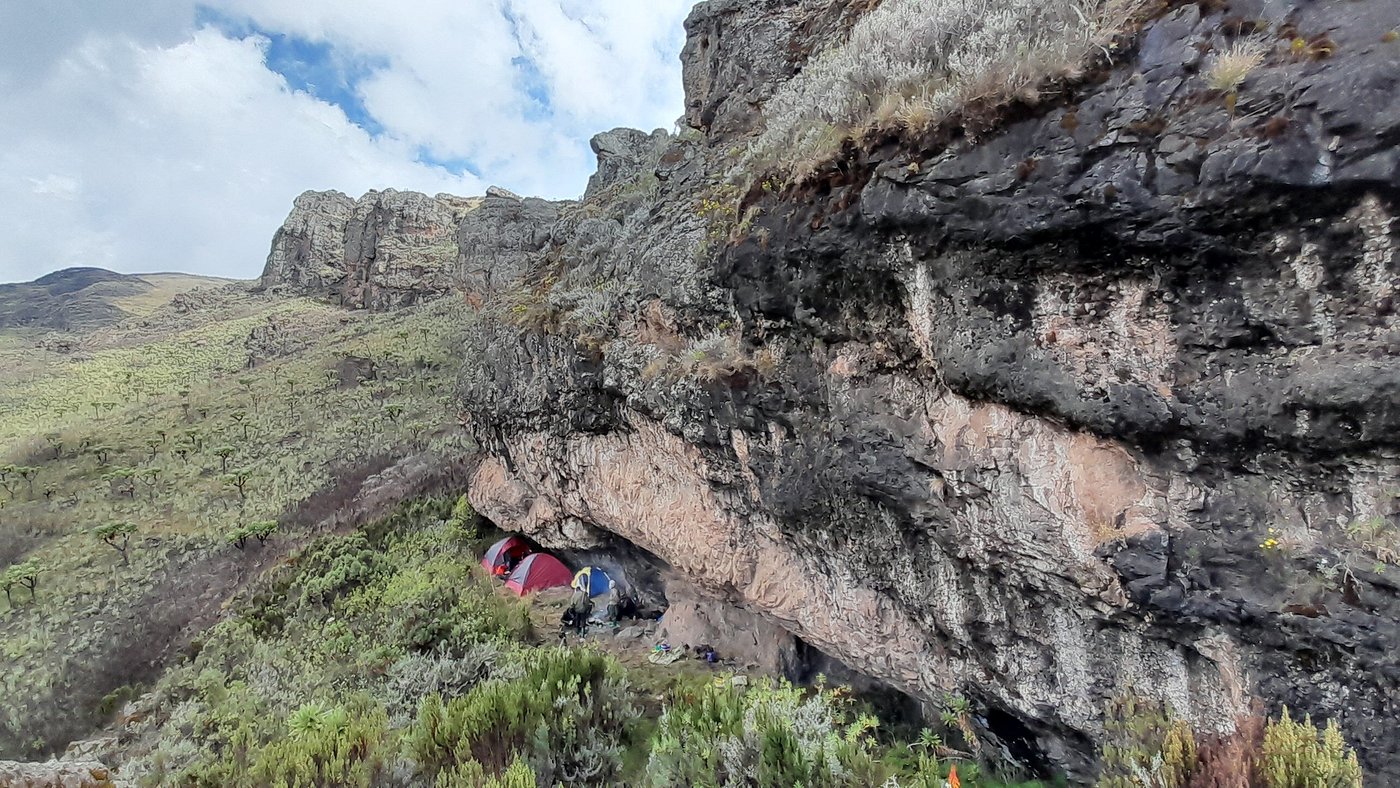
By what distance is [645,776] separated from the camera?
525cm

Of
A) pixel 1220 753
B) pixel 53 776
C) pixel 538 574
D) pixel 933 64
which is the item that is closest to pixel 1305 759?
pixel 1220 753

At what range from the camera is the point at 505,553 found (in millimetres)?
13148

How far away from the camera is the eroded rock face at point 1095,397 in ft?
9.71

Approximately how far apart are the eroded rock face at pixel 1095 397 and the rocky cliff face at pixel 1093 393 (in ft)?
0.05

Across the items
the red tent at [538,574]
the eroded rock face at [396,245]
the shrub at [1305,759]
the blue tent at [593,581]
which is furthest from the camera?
the eroded rock face at [396,245]

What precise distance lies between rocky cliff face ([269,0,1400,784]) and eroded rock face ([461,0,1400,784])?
2 cm

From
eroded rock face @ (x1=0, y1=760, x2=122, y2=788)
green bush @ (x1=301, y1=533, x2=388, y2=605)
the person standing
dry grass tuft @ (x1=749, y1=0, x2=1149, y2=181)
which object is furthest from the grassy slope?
dry grass tuft @ (x1=749, y1=0, x2=1149, y2=181)

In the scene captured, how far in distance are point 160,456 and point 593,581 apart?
107 ft

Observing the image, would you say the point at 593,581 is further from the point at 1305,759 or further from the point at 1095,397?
the point at 1305,759

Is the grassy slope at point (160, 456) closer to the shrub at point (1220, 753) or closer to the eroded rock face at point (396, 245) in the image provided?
the eroded rock face at point (396, 245)

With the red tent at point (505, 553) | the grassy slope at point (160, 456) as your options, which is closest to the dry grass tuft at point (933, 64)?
the red tent at point (505, 553)

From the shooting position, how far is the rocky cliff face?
2.96m

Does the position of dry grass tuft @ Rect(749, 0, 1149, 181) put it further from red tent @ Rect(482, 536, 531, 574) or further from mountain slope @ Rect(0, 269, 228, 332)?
mountain slope @ Rect(0, 269, 228, 332)

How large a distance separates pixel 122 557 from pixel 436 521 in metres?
13.4
